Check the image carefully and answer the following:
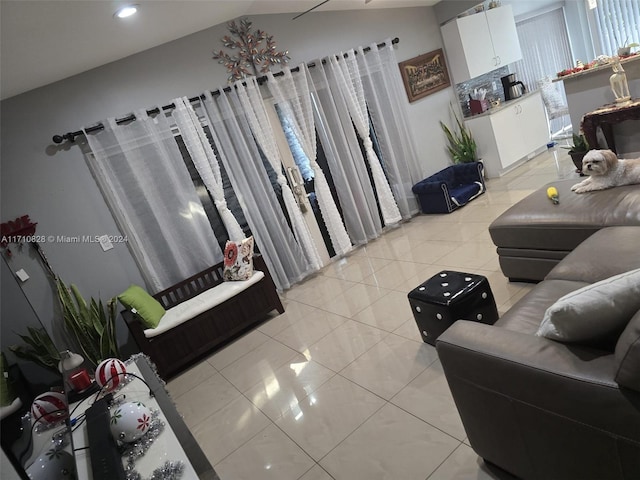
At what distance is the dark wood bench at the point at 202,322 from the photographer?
3365 millimetres

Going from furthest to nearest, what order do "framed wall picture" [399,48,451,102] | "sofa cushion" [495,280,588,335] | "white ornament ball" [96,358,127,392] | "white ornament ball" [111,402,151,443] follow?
1. "framed wall picture" [399,48,451,102]
2. "white ornament ball" [96,358,127,392]
3. "sofa cushion" [495,280,588,335]
4. "white ornament ball" [111,402,151,443]

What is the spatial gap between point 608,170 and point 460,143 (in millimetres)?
3269

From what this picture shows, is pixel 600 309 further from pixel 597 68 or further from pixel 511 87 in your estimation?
pixel 511 87

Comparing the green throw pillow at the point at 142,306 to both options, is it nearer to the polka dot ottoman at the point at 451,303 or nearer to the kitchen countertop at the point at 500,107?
the polka dot ottoman at the point at 451,303

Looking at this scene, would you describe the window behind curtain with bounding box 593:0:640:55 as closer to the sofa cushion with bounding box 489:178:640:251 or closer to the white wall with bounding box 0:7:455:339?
the sofa cushion with bounding box 489:178:640:251

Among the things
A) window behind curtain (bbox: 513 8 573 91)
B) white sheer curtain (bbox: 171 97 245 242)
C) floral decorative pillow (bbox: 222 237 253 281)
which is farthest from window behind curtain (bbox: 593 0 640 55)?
floral decorative pillow (bbox: 222 237 253 281)

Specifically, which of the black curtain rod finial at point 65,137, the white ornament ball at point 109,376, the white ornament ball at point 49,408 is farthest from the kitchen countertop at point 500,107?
the white ornament ball at point 49,408

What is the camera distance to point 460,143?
5.86m

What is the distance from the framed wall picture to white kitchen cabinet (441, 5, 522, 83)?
6.9 inches

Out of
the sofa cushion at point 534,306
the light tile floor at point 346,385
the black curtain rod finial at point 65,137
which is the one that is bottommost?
the light tile floor at point 346,385

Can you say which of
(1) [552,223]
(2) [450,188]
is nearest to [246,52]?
(2) [450,188]

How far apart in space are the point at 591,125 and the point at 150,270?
4.65m

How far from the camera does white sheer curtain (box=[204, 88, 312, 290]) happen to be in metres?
4.15

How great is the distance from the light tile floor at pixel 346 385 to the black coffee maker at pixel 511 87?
2.58 m
